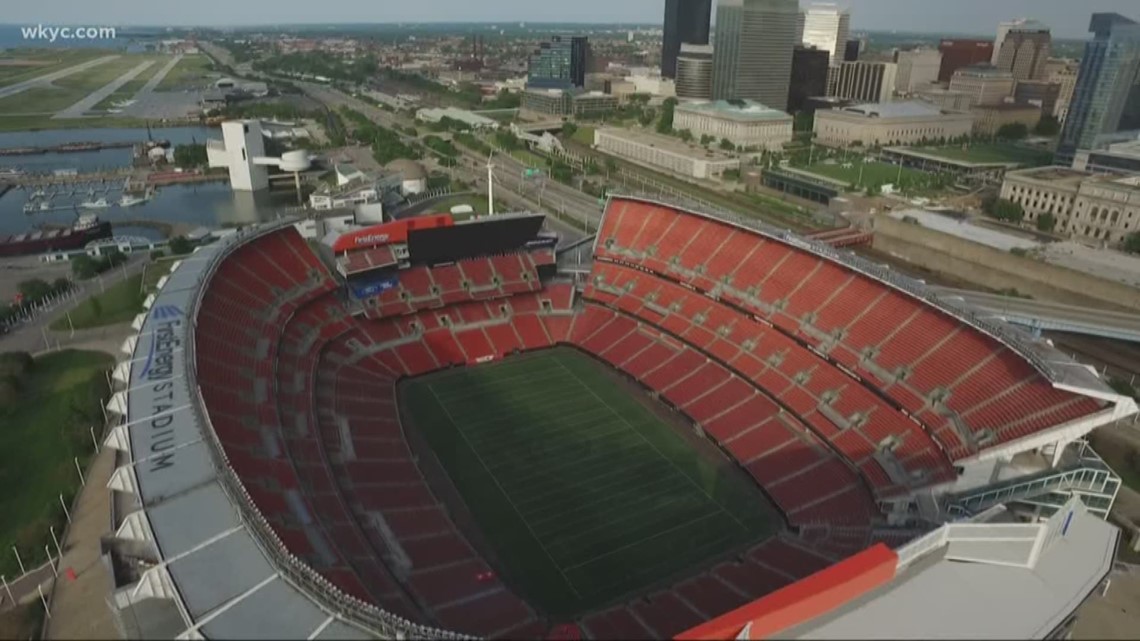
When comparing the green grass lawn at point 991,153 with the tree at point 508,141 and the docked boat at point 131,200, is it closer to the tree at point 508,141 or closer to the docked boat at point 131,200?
the tree at point 508,141

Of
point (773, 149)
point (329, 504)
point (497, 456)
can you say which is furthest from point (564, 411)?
point (773, 149)

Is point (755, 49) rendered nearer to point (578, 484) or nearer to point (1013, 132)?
point (1013, 132)

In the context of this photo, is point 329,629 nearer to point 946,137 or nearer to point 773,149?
point 773,149

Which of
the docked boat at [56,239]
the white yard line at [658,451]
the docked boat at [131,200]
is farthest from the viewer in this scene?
the docked boat at [131,200]

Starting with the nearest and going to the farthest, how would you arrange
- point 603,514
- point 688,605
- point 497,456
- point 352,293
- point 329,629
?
1. point 329,629
2. point 688,605
3. point 603,514
4. point 497,456
5. point 352,293

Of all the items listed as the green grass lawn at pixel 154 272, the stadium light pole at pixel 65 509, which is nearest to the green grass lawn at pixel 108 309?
the green grass lawn at pixel 154 272

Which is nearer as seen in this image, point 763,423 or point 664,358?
point 763,423
